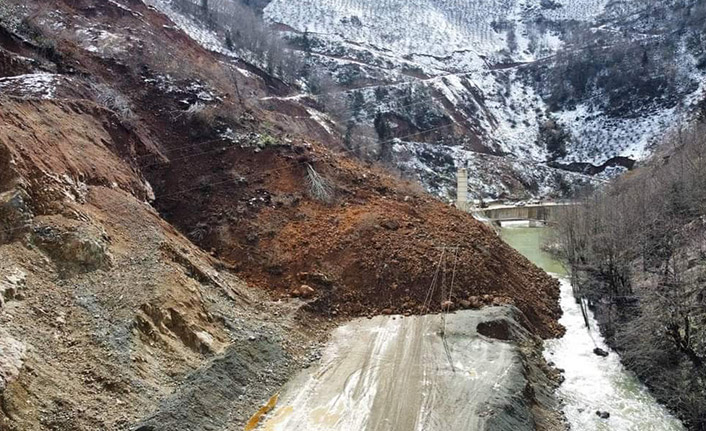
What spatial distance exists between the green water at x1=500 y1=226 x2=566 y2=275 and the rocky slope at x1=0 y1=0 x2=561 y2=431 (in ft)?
24.6

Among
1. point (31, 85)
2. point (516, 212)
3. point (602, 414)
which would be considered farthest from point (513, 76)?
point (31, 85)

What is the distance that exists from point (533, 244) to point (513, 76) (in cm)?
4827

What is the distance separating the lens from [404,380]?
1255 cm

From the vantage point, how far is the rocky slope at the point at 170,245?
32.2 ft

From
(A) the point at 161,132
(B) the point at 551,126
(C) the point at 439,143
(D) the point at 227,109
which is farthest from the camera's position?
(B) the point at 551,126

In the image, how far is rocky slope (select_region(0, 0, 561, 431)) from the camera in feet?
32.2

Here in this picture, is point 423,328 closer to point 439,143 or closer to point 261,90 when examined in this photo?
point 261,90

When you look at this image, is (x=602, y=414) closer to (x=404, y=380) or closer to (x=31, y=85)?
(x=404, y=380)

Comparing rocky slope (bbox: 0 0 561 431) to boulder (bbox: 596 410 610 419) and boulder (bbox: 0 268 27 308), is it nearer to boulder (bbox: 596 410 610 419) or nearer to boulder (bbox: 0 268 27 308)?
boulder (bbox: 0 268 27 308)

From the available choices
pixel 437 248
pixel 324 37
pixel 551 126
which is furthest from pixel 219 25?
pixel 437 248

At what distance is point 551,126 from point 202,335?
201 feet

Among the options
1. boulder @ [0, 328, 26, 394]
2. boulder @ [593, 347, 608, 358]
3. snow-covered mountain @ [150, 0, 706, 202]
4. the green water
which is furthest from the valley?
snow-covered mountain @ [150, 0, 706, 202]

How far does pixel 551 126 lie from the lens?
64688 millimetres

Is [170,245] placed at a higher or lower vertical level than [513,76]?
lower
